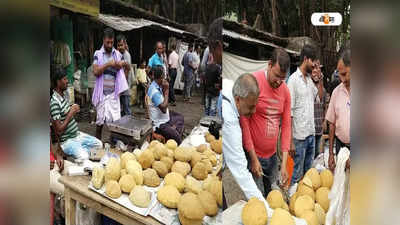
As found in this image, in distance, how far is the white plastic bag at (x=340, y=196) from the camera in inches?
82.2

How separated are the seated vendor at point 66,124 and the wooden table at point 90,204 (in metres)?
0.15

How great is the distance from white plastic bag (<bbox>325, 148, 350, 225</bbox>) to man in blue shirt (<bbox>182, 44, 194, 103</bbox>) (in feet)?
2.93

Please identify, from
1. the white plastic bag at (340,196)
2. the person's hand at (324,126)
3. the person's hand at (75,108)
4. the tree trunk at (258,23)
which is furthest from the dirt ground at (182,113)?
the white plastic bag at (340,196)

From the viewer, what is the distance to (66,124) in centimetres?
239

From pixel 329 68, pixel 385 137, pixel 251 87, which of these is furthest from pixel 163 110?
pixel 385 137

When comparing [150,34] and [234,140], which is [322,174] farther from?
[150,34]

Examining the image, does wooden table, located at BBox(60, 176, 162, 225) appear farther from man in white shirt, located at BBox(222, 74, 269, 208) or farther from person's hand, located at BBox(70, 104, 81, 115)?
man in white shirt, located at BBox(222, 74, 269, 208)

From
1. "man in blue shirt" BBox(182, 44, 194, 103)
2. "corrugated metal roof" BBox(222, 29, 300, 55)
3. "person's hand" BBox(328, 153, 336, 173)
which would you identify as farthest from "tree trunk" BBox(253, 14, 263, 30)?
"person's hand" BBox(328, 153, 336, 173)

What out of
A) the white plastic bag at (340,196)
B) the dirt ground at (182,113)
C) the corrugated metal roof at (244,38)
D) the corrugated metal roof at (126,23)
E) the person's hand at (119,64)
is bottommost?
the white plastic bag at (340,196)

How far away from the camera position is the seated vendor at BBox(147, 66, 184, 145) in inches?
96.7

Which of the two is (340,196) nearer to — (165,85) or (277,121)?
(277,121)

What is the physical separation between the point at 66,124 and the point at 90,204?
48 cm

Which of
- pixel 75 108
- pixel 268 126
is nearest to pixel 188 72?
pixel 268 126

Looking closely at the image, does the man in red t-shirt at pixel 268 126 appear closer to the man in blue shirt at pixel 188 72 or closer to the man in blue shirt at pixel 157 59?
the man in blue shirt at pixel 188 72
